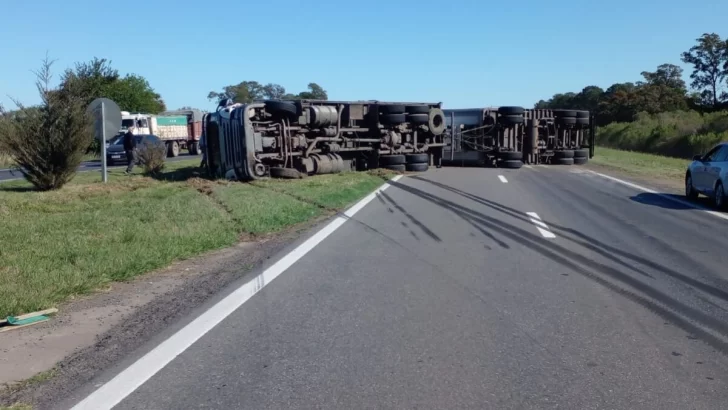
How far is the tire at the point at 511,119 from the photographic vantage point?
31.6 meters

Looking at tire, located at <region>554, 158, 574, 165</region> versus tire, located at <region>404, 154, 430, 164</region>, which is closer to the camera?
tire, located at <region>404, 154, 430, 164</region>

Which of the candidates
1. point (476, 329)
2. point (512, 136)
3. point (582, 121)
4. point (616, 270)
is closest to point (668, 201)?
point (616, 270)

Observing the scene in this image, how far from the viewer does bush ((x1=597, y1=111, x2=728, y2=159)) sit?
158ft

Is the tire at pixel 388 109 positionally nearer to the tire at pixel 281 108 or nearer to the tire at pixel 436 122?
the tire at pixel 436 122

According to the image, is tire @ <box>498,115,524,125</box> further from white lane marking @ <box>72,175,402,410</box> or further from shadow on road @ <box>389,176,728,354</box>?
white lane marking @ <box>72,175,402,410</box>

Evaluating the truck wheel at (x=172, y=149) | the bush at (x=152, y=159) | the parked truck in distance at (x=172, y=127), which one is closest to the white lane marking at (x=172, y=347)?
the bush at (x=152, y=159)

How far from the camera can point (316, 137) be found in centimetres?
2498

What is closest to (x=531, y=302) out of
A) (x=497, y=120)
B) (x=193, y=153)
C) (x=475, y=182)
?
(x=475, y=182)

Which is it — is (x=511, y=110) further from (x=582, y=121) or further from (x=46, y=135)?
(x=46, y=135)

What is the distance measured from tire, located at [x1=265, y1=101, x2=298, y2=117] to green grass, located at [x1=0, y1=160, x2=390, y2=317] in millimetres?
2230

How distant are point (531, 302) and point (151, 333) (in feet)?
12.6

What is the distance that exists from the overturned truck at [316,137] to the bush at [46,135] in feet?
14.5

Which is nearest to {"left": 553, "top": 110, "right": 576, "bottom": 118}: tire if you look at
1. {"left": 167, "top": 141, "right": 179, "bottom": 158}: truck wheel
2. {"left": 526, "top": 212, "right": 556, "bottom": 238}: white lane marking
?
{"left": 526, "top": 212, "right": 556, "bottom": 238}: white lane marking

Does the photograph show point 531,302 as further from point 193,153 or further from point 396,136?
point 193,153
